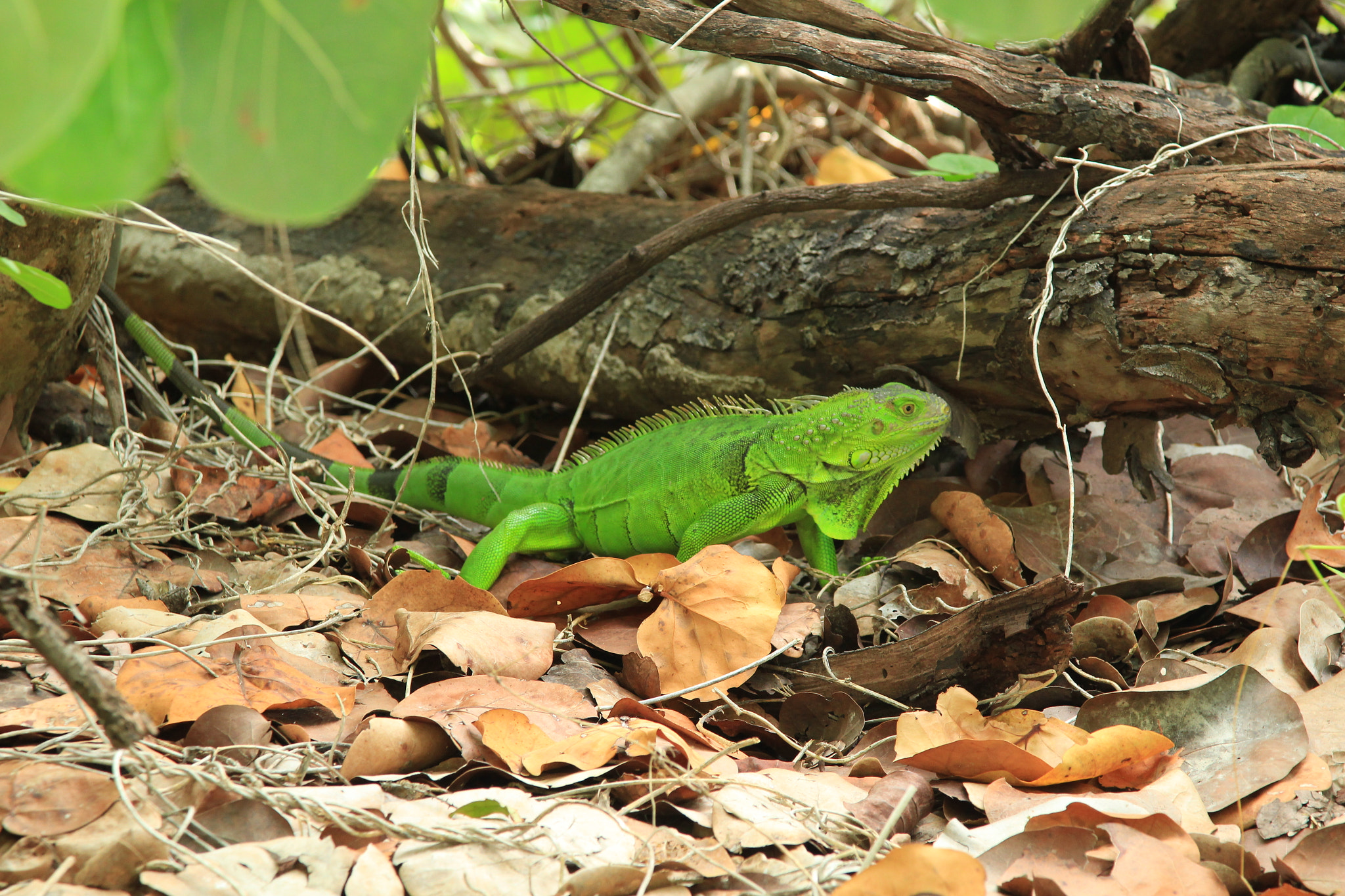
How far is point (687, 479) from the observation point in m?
3.76

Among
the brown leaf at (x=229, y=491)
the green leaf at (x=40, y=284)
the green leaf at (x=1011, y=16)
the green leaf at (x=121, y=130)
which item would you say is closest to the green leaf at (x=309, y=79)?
the green leaf at (x=121, y=130)

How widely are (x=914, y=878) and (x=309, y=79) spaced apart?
1.66 meters

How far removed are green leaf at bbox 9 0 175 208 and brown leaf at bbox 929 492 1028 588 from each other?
9.71 ft

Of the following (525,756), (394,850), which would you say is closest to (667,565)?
(525,756)

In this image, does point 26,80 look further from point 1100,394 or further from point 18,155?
point 1100,394

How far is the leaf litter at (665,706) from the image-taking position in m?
1.83

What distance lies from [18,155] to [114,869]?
1420mm

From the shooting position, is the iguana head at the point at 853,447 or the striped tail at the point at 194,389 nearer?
the iguana head at the point at 853,447

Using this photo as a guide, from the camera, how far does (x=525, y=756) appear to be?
2.16m

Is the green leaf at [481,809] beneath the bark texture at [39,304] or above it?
beneath

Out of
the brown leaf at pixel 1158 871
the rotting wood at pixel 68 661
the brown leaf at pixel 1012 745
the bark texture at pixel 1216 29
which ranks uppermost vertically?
the bark texture at pixel 1216 29

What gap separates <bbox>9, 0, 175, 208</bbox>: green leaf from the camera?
0.95 m

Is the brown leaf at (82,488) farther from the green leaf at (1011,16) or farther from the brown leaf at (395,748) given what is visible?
the green leaf at (1011,16)

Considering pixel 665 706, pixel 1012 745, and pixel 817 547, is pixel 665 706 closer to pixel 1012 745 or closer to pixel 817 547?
pixel 1012 745
